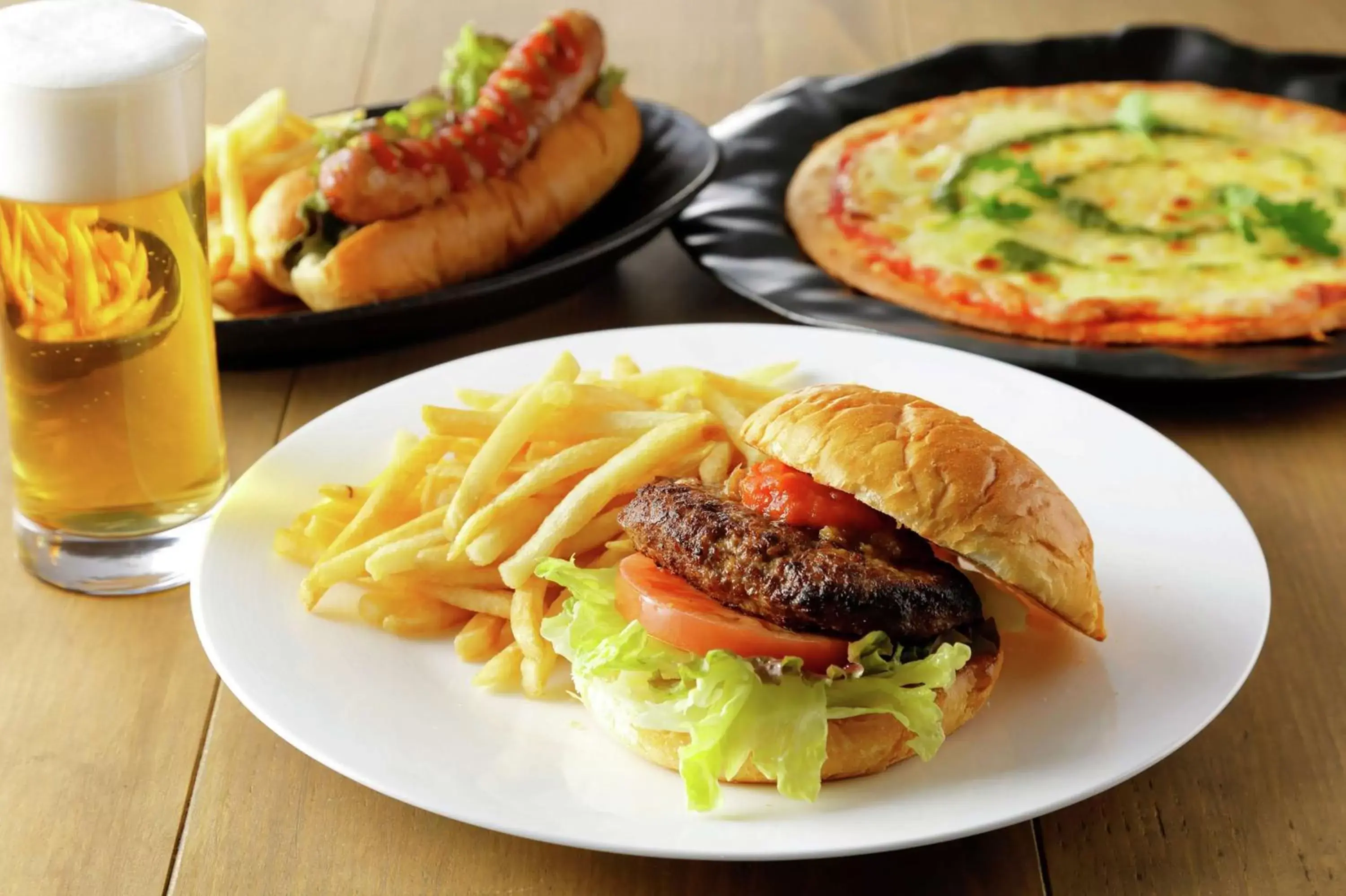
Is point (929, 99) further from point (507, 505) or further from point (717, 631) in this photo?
point (717, 631)

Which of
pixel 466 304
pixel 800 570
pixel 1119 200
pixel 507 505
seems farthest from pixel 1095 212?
pixel 800 570

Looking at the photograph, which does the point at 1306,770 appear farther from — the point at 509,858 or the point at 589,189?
the point at 589,189

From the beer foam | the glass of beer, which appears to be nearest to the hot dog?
the glass of beer

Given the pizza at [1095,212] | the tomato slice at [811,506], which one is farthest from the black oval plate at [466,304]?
the tomato slice at [811,506]

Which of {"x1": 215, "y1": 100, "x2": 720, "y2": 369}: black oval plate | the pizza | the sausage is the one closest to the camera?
{"x1": 215, "y1": 100, "x2": 720, "y2": 369}: black oval plate

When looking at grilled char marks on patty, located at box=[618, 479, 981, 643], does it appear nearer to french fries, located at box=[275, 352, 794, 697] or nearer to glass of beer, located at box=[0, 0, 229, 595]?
french fries, located at box=[275, 352, 794, 697]

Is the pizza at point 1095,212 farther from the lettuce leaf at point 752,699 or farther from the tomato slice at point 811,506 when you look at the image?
the lettuce leaf at point 752,699
